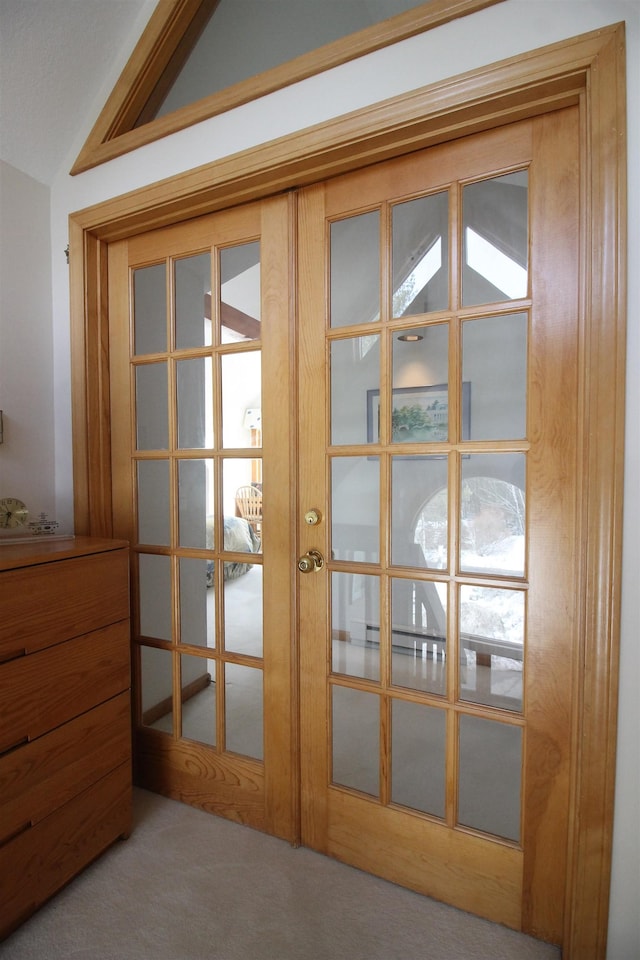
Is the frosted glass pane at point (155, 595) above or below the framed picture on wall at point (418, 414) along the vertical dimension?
below

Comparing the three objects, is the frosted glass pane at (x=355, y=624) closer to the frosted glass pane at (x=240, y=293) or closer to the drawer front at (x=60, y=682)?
the drawer front at (x=60, y=682)

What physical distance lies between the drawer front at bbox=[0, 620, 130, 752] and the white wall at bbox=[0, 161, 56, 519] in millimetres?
649

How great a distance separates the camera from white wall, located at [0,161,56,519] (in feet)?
5.55

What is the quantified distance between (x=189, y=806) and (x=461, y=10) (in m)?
2.59

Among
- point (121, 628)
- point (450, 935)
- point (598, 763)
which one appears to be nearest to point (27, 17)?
point (121, 628)

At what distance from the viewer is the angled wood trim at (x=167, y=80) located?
4.29ft

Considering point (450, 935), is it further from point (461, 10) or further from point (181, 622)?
point (461, 10)

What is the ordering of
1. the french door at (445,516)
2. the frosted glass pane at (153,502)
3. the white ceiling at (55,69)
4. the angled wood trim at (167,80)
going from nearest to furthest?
the french door at (445,516) → the angled wood trim at (167,80) → the white ceiling at (55,69) → the frosted glass pane at (153,502)


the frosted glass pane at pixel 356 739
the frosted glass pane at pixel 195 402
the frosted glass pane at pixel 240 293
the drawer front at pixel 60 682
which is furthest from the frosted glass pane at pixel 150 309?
the frosted glass pane at pixel 356 739

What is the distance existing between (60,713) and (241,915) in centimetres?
76

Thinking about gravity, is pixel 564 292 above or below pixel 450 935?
above

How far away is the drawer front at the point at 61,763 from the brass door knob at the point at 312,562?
29.7 inches

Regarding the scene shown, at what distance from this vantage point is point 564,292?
117 cm

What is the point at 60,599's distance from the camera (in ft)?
4.40
